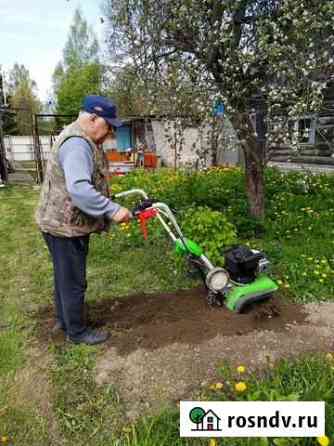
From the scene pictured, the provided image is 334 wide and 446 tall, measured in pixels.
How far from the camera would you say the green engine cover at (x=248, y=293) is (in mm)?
2922

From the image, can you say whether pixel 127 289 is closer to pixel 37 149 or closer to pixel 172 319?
pixel 172 319

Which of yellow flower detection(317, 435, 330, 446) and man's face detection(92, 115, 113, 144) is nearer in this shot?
yellow flower detection(317, 435, 330, 446)

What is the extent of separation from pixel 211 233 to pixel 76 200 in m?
1.74

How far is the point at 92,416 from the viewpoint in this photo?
2.19m

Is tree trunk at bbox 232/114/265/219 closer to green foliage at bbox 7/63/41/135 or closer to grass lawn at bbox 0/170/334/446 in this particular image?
grass lawn at bbox 0/170/334/446

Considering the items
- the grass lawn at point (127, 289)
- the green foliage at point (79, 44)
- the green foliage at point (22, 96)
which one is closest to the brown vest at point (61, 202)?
the grass lawn at point (127, 289)

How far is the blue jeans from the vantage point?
259 cm

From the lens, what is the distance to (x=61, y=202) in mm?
2506

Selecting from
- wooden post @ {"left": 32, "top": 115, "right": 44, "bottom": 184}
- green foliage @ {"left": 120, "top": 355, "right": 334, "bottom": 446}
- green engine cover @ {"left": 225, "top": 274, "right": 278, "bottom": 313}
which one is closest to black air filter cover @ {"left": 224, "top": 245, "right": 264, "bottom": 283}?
green engine cover @ {"left": 225, "top": 274, "right": 278, "bottom": 313}

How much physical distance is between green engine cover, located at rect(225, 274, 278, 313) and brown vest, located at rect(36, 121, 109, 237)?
49.5 inches

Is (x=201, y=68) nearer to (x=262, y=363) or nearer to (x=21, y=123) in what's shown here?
(x=262, y=363)

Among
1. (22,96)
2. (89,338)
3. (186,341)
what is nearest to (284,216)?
(186,341)

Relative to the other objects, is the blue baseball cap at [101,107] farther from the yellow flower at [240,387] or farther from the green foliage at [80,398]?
the yellow flower at [240,387]

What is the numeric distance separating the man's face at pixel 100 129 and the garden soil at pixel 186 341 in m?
1.50
